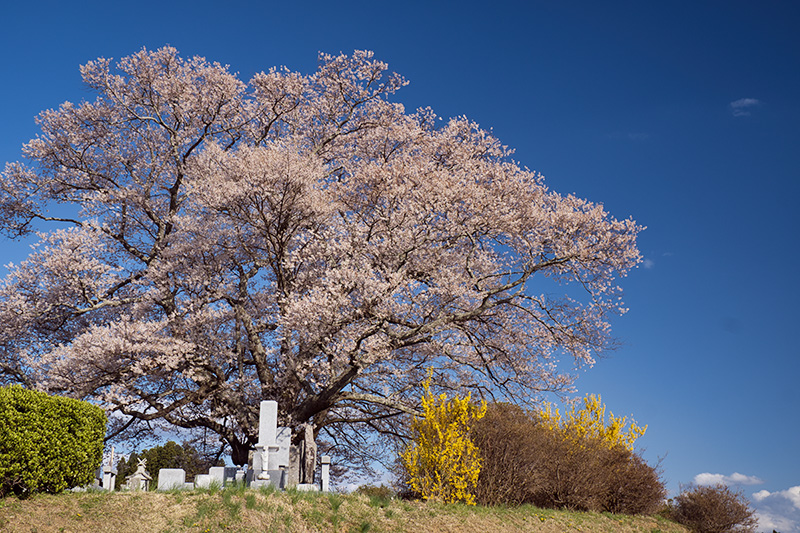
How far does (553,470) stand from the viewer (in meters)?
14.5

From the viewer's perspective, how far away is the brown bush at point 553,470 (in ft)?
41.8

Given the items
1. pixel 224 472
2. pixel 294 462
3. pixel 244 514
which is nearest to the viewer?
pixel 244 514

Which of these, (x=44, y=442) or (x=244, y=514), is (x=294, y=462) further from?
(x=44, y=442)

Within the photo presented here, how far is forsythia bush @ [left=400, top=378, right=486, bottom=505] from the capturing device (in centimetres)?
1216

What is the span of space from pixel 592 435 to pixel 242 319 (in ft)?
34.4

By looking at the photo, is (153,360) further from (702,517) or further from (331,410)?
(702,517)

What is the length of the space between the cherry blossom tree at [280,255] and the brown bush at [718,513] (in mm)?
4762

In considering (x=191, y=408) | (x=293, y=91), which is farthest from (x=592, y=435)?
(x=293, y=91)

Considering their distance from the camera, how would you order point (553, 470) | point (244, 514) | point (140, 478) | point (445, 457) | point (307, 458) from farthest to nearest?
point (140, 478), point (307, 458), point (553, 470), point (445, 457), point (244, 514)

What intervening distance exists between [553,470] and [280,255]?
30.3ft

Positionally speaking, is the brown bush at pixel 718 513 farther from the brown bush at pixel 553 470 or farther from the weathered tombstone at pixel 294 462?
the weathered tombstone at pixel 294 462

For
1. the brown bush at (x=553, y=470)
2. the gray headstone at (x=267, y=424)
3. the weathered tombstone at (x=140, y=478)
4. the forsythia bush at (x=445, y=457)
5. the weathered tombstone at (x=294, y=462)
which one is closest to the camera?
the forsythia bush at (x=445, y=457)

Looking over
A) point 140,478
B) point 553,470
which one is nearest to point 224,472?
point 140,478

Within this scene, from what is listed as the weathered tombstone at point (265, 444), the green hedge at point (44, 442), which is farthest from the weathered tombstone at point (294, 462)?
the green hedge at point (44, 442)
